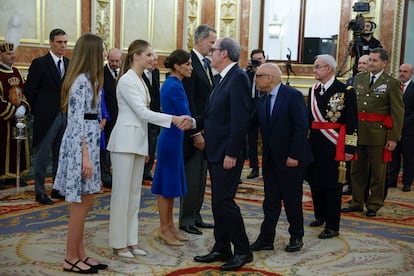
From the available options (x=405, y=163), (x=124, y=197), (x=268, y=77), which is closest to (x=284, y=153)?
(x=268, y=77)

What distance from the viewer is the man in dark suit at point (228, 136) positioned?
3617 mm

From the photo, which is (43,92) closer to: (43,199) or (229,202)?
(43,199)

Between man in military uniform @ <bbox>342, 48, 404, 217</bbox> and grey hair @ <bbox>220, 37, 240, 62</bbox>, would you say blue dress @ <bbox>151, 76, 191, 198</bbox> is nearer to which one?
grey hair @ <bbox>220, 37, 240, 62</bbox>

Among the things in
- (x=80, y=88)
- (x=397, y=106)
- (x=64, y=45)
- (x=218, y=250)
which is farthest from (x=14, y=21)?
(x=397, y=106)

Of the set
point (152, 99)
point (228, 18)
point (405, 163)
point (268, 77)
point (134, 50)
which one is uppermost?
point (228, 18)

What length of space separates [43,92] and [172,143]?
201 cm

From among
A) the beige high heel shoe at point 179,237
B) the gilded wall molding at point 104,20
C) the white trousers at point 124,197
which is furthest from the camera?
the gilded wall molding at point 104,20

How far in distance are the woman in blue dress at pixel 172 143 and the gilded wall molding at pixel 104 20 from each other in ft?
13.9

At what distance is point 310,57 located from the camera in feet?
32.0

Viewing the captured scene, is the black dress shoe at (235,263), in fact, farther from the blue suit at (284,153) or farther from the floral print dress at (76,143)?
the floral print dress at (76,143)

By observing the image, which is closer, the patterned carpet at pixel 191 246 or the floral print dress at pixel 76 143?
the floral print dress at pixel 76 143

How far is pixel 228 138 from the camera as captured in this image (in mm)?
3684

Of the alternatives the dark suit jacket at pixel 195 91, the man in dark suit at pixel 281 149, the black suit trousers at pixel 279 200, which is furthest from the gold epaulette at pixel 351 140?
the dark suit jacket at pixel 195 91

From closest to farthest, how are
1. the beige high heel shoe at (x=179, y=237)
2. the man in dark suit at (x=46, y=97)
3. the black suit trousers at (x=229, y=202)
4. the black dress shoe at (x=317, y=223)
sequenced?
the black suit trousers at (x=229, y=202), the beige high heel shoe at (x=179, y=237), the black dress shoe at (x=317, y=223), the man in dark suit at (x=46, y=97)
